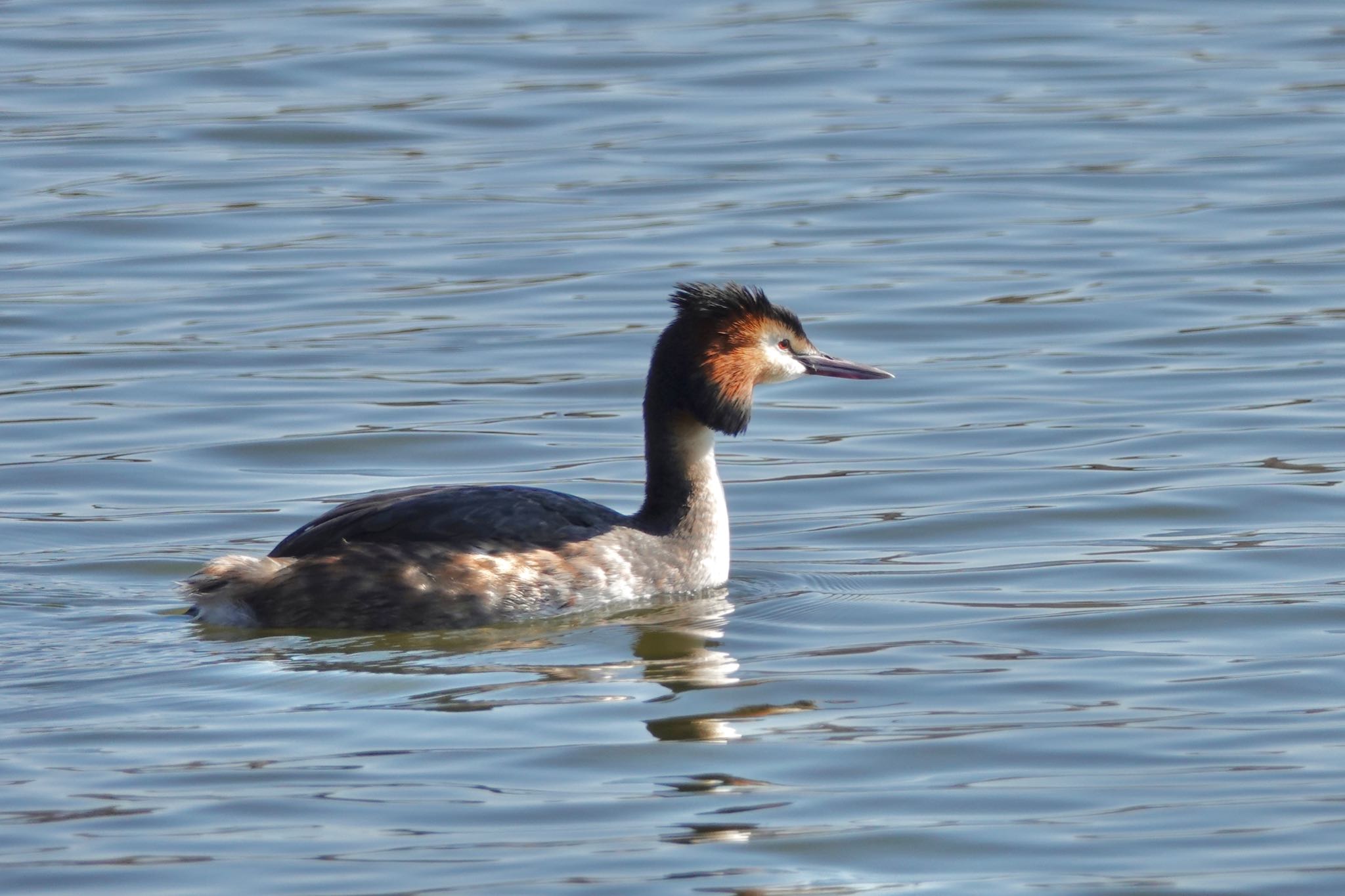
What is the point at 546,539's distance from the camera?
28.2 feet

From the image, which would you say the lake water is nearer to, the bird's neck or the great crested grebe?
the great crested grebe

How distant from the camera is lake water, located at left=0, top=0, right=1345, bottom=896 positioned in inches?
250

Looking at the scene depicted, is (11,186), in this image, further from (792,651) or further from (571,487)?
(792,651)

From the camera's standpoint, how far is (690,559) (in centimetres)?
891

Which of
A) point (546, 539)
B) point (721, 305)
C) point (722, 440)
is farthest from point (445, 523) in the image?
point (722, 440)

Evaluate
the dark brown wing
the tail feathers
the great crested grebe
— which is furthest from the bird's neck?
the tail feathers

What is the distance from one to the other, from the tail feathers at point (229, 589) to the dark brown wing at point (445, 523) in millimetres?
241

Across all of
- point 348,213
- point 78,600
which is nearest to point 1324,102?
point 348,213

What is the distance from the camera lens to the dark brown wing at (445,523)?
28.0ft

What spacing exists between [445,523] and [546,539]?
355mm

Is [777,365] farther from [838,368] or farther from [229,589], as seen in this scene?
[229,589]

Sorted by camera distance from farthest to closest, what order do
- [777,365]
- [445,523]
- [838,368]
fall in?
[838,368] → [777,365] → [445,523]

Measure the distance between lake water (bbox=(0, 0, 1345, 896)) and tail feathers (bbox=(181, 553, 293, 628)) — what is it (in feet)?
0.68

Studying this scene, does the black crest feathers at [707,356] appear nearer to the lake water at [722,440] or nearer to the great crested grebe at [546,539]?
the great crested grebe at [546,539]
